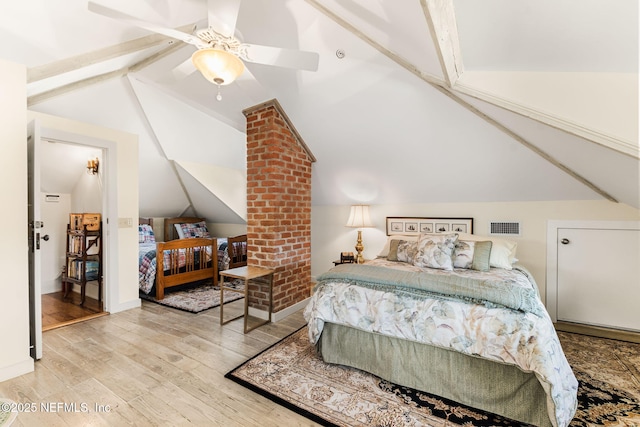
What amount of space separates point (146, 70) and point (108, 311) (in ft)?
8.70

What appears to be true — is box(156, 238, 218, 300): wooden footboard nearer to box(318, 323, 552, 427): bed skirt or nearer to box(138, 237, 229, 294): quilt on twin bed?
box(138, 237, 229, 294): quilt on twin bed

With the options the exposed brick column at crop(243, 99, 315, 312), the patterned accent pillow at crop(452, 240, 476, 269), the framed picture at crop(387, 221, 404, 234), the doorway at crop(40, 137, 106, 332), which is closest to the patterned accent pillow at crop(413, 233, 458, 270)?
the patterned accent pillow at crop(452, 240, 476, 269)

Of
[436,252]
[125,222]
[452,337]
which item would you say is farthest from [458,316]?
[125,222]

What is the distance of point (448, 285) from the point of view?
70.4 inches

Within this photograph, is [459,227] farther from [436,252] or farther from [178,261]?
[178,261]

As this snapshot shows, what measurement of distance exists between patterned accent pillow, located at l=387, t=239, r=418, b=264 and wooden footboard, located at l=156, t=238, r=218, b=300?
2799 millimetres

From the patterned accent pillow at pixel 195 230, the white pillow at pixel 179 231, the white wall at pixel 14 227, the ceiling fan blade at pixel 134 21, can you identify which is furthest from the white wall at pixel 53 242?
the ceiling fan blade at pixel 134 21

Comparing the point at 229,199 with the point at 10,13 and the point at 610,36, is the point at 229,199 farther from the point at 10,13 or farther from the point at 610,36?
the point at 610,36

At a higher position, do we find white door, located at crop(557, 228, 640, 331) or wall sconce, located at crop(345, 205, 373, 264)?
wall sconce, located at crop(345, 205, 373, 264)

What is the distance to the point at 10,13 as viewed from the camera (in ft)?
5.39

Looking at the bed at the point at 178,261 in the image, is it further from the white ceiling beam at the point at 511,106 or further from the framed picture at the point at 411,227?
the white ceiling beam at the point at 511,106

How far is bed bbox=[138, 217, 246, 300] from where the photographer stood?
371cm

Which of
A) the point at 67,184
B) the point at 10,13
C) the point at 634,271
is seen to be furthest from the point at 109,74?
the point at 634,271

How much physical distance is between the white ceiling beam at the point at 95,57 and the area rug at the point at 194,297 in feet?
8.38
